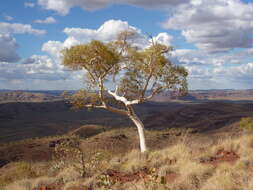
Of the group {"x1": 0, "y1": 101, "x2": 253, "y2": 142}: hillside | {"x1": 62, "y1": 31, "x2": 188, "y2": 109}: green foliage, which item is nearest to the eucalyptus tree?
{"x1": 62, "y1": 31, "x2": 188, "y2": 109}: green foliage

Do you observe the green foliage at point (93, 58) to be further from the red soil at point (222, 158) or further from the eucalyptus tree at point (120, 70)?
the red soil at point (222, 158)

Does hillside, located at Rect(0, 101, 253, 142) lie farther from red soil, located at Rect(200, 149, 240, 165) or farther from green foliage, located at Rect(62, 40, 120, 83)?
red soil, located at Rect(200, 149, 240, 165)

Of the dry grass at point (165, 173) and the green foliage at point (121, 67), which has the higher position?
the green foliage at point (121, 67)

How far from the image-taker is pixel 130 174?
31.7 ft

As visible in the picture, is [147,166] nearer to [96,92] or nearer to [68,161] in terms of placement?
[68,161]

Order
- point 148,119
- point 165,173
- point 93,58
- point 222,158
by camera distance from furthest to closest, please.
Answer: point 148,119, point 93,58, point 222,158, point 165,173

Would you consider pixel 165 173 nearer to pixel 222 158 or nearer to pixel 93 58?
pixel 222 158

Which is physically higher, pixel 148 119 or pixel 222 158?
pixel 222 158

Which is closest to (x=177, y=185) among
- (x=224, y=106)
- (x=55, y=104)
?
(x=224, y=106)

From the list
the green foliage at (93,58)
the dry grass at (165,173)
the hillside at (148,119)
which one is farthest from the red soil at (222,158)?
the hillside at (148,119)

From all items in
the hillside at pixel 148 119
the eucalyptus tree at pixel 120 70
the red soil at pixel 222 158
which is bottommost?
the hillside at pixel 148 119

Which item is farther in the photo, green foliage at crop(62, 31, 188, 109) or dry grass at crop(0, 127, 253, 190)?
green foliage at crop(62, 31, 188, 109)

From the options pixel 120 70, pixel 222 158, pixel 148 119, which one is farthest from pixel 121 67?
pixel 148 119

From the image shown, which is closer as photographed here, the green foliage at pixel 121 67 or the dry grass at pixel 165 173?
the dry grass at pixel 165 173
